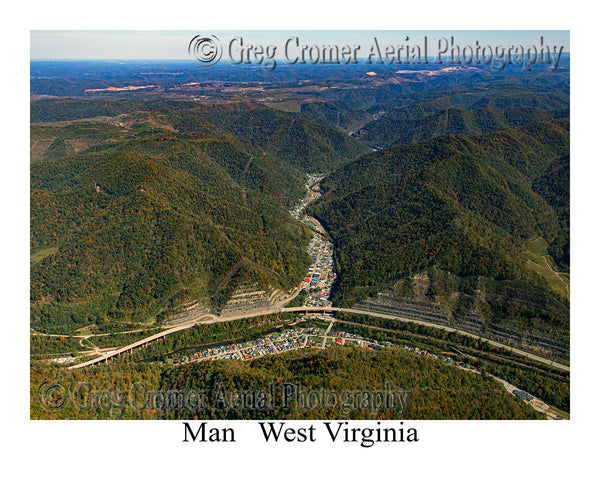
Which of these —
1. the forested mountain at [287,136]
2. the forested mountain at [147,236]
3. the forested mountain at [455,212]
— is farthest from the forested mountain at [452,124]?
the forested mountain at [147,236]

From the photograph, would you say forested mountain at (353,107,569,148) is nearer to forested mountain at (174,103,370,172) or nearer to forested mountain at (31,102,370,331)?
forested mountain at (174,103,370,172)

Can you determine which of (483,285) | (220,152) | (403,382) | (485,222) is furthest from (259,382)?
(220,152)

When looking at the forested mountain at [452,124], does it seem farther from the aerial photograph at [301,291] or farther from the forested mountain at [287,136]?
the aerial photograph at [301,291]

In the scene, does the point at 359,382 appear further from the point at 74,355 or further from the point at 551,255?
the point at 551,255

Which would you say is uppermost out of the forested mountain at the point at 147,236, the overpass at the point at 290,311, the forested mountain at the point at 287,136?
the forested mountain at the point at 287,136

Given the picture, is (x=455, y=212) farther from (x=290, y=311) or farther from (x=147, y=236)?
(x=147, y=236)
